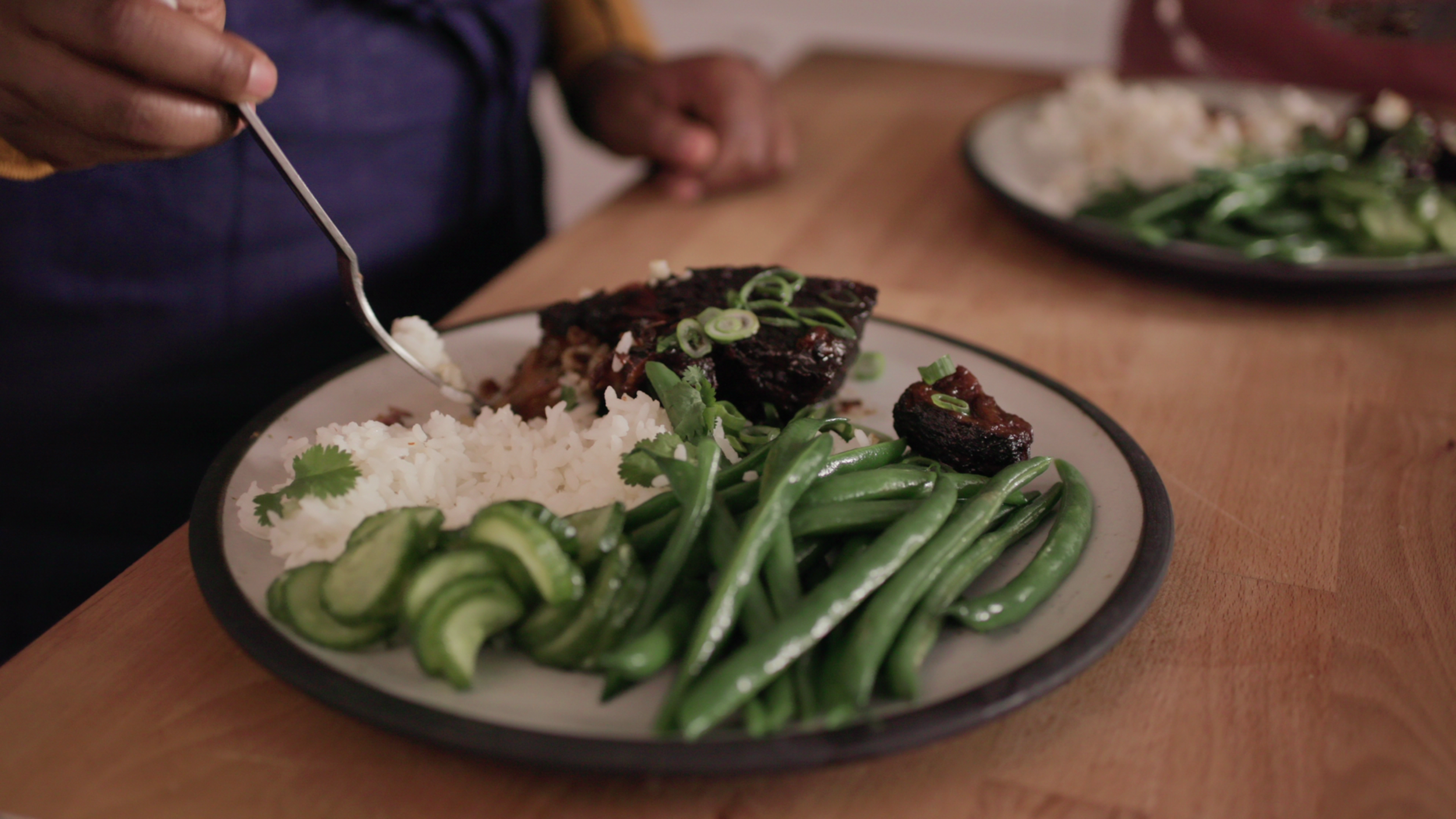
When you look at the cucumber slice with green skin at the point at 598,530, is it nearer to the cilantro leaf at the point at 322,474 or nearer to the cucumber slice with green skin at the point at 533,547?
the cucumber slice with green skin at the point at 533,547

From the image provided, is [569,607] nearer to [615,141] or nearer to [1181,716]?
[1181,716]

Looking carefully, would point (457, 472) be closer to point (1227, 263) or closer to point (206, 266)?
point (206, 266)

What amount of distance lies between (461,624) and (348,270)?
0.84 meters

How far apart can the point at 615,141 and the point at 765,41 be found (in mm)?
4779

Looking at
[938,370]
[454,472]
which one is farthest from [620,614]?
[938,370]

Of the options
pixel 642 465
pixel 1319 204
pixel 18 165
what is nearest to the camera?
pixel 642 465

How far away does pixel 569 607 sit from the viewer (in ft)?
4.07

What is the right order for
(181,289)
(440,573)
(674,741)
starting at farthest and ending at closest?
(181,289)
(440,573)
(674,741)

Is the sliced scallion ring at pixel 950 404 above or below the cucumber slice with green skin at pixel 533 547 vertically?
below

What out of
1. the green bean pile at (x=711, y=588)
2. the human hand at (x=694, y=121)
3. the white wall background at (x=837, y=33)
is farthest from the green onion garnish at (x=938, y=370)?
the white wall background at (x=837, y=33)

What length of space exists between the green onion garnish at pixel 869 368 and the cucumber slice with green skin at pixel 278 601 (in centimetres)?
110

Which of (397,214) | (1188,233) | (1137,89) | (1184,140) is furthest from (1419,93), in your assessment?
(397,214)

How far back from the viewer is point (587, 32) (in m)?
3.46

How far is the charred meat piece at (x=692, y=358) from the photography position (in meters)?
1.78
